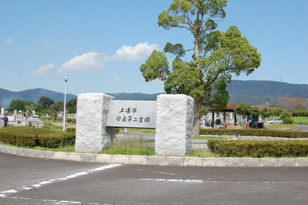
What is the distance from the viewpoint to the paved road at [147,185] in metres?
5.15

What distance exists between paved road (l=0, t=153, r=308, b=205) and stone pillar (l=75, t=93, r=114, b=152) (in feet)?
6.09

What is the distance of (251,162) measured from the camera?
900 cm

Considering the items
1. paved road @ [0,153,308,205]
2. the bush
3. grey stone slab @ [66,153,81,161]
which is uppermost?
the bush

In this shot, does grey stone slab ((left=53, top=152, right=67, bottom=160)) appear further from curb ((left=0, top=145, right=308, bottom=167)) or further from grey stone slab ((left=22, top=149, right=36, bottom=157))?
grey stone slab ((left=22, top=149, right=36, bottom=157))

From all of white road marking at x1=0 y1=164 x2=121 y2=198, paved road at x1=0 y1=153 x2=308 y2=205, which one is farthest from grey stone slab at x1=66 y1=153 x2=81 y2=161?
white road marking at x1=0 y1=164 x2=121 y2=198

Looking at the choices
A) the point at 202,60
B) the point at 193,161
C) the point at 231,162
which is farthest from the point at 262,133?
the point at 193,161

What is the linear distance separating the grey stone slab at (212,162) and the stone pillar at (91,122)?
3.59 m

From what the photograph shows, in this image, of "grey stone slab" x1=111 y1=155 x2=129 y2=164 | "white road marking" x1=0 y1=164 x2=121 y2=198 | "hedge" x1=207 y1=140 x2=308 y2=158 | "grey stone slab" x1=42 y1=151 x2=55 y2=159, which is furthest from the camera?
"grey stone slab" x1=42 y1=151 x2=55 y2=159

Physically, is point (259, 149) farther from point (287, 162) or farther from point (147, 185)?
point (147, 185)

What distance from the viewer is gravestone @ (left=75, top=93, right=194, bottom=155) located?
9.95 metres

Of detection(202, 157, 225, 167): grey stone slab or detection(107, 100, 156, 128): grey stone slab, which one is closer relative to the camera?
detection(202, 157, 225, 167): grey stone slab

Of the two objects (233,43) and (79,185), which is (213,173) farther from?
(233,43)

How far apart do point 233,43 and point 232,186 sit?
1687cm

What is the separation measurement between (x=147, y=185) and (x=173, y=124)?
3.92 meters
